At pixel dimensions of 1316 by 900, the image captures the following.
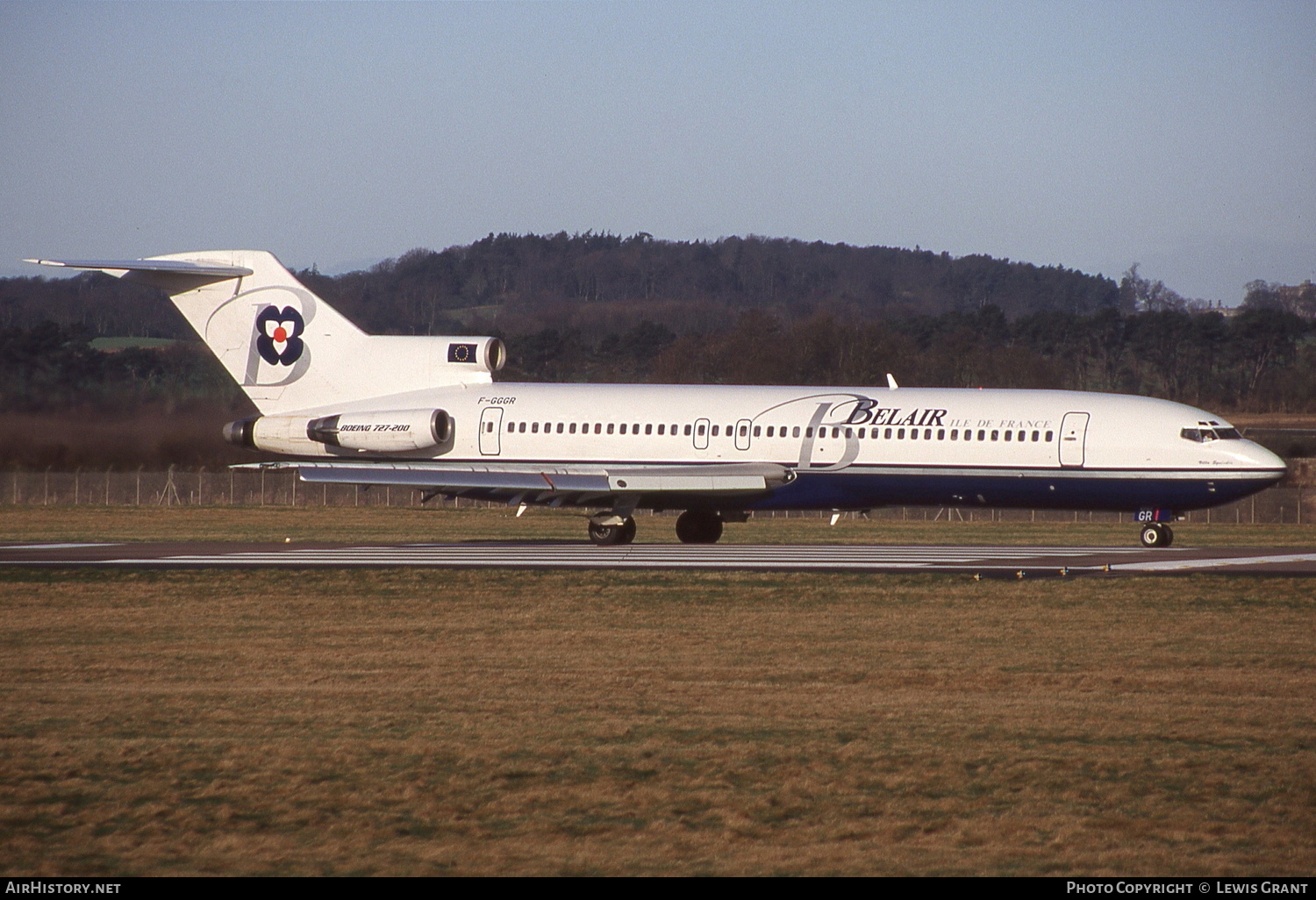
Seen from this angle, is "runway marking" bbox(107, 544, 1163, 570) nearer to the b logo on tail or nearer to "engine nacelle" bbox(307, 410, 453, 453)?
"engine nacelle" bbox(307, 410, 453, 453)

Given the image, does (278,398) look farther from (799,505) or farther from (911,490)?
(911,490)

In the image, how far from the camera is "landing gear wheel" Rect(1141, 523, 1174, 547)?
3134 centimetres

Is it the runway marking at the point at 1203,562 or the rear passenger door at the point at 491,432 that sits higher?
the rear passenger door at the point at 491,432

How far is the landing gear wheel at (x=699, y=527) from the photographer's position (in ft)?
112

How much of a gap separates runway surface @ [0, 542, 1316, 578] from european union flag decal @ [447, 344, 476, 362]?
196 inches

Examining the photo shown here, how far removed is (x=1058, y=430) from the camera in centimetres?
3081

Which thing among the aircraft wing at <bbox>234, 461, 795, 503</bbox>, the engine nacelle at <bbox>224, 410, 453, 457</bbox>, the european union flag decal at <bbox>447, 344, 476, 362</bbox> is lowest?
the aircraft wing at <bbox>234, 461, 795, 503</bbox>

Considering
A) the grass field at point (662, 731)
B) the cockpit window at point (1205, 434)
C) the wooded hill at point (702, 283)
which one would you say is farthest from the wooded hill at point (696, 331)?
the cockpit window at point (1205, 434)

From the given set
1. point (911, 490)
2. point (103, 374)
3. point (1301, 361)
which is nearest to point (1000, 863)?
point (911, 490)

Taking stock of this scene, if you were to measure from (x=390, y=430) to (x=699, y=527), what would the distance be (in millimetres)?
7543

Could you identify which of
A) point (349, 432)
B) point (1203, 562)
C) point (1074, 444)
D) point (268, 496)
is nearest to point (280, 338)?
point (349, 432)

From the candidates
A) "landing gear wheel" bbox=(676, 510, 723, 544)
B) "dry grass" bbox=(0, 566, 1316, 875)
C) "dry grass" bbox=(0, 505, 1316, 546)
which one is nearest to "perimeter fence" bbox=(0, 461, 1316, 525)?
"dry grass" bbox=(0, 505, 1316, 546)

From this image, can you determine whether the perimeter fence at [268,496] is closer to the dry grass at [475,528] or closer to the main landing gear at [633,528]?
the dry grass at [475,528]

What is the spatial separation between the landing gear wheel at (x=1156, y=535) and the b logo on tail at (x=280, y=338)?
795 inches
